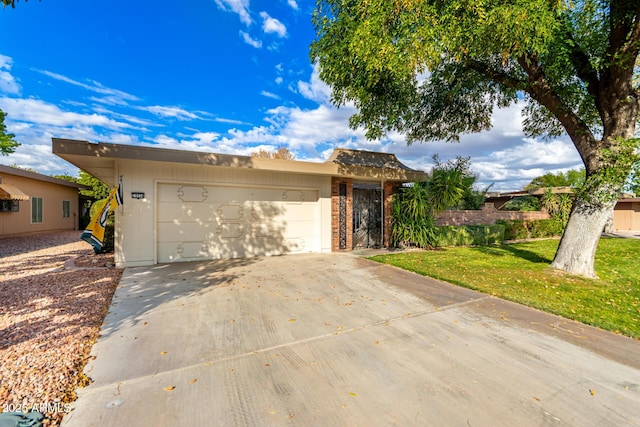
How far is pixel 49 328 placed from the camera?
3.21 metres

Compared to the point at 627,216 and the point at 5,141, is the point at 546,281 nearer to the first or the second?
the point at 627,216

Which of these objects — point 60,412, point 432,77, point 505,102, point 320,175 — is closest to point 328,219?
point 320,175

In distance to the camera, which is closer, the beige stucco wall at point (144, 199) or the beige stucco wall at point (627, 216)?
the beige stucco wall at point (144, 199)

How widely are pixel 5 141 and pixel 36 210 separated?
33.8 feet

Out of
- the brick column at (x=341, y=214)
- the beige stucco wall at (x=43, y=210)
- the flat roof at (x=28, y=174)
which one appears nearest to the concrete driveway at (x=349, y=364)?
the brick column at (x=341, y=214)

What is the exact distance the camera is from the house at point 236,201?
642 centimetres

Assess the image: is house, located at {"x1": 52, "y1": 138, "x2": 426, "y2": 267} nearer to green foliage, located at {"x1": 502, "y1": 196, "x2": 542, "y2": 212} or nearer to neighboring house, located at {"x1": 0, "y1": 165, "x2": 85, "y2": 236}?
neighboring house, located at {"x1": 0, "y1": 165, "x2": 85, "y2": 236}

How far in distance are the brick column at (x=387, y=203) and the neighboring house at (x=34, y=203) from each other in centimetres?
1524

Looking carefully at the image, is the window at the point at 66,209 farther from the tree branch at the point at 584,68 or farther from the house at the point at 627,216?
the house at the point at 627,216

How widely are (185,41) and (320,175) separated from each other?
6613 millimetres

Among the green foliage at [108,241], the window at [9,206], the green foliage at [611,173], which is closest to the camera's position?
the green foliage at [611,173]

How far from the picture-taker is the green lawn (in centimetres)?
389

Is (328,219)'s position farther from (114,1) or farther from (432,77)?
(114,1)

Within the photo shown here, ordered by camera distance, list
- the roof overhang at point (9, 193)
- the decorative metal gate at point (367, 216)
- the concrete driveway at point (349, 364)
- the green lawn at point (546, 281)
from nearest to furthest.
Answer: the concrete driveway at point (349, 364) < the green lawn at point (546, 281) < the decorative metal gate at point (367, 216) < the roof overhang at point (9, 193)
